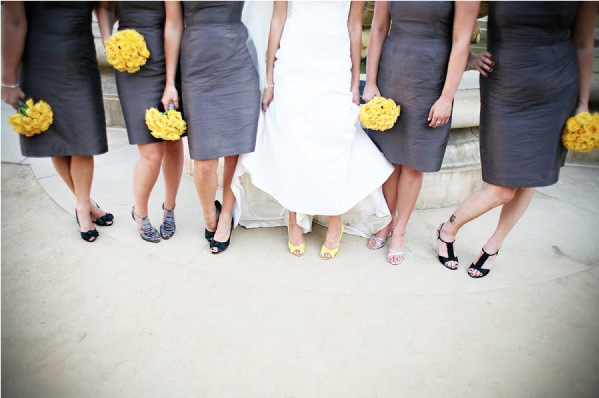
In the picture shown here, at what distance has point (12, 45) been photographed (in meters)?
2.48

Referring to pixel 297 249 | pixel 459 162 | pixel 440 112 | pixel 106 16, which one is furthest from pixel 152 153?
pixel 459 162

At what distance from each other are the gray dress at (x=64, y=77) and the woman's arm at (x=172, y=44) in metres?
0.49

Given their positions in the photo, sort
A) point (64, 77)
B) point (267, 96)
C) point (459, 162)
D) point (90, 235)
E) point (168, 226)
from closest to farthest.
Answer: point (64, 77)
point (267, 96)
point (90, 235)
point (168, 226)
point (459, 162)

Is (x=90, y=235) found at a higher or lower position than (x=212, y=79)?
lower

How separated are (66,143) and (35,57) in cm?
53

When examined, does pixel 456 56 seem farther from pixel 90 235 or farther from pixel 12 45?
pixel 90 235

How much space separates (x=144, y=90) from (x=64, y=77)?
1.55 ft

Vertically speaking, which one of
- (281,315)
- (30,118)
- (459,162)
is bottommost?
(281,315)

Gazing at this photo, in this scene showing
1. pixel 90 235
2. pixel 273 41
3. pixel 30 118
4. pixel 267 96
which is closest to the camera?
pixel 30 118

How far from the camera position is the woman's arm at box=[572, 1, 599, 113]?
2.40 meters

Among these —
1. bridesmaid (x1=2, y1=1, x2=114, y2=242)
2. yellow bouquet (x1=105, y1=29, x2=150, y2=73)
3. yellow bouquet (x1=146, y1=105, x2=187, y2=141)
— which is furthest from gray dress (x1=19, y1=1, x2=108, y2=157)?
yellow bouquet (x1=146, y1=105, x2=187, y2=141)

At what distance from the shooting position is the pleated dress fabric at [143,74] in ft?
8.38

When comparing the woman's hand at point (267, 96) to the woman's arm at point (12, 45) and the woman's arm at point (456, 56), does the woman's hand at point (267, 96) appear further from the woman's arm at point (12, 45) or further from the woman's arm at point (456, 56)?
the woman's arm at point (12, 45)

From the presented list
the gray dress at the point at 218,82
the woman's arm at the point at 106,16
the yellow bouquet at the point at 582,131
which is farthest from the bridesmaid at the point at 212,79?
the yellow bouquet at the point at 582,131
